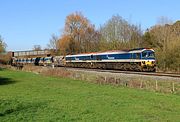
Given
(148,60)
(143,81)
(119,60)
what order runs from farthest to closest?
(119,60)
(148,60)
(143,81)

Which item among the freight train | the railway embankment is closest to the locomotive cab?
the freight train

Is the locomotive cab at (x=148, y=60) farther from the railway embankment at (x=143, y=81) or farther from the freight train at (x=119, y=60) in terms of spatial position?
the railway embankment at (x=143, y=81)

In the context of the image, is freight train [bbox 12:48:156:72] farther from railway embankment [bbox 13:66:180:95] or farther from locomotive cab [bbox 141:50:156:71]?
railway embankment [bbox 13:66:180:95]

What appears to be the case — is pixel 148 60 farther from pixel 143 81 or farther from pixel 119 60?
pixel 143 81

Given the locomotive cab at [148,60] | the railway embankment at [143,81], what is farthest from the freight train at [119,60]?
the railway embankment at [143,81]

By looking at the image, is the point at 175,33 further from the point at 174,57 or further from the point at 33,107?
the point at 33,107

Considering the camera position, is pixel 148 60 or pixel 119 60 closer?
pixel 148 60

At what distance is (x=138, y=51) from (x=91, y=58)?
62.7 ft

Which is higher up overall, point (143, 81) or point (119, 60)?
point (119, 60)

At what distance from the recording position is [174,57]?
161ft

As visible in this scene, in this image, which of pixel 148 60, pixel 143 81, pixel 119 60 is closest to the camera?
pixel 143 81

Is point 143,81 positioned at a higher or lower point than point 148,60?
lower

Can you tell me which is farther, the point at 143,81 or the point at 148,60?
the point at 148,60

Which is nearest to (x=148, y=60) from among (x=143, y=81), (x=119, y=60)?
(x=119, y=60)
